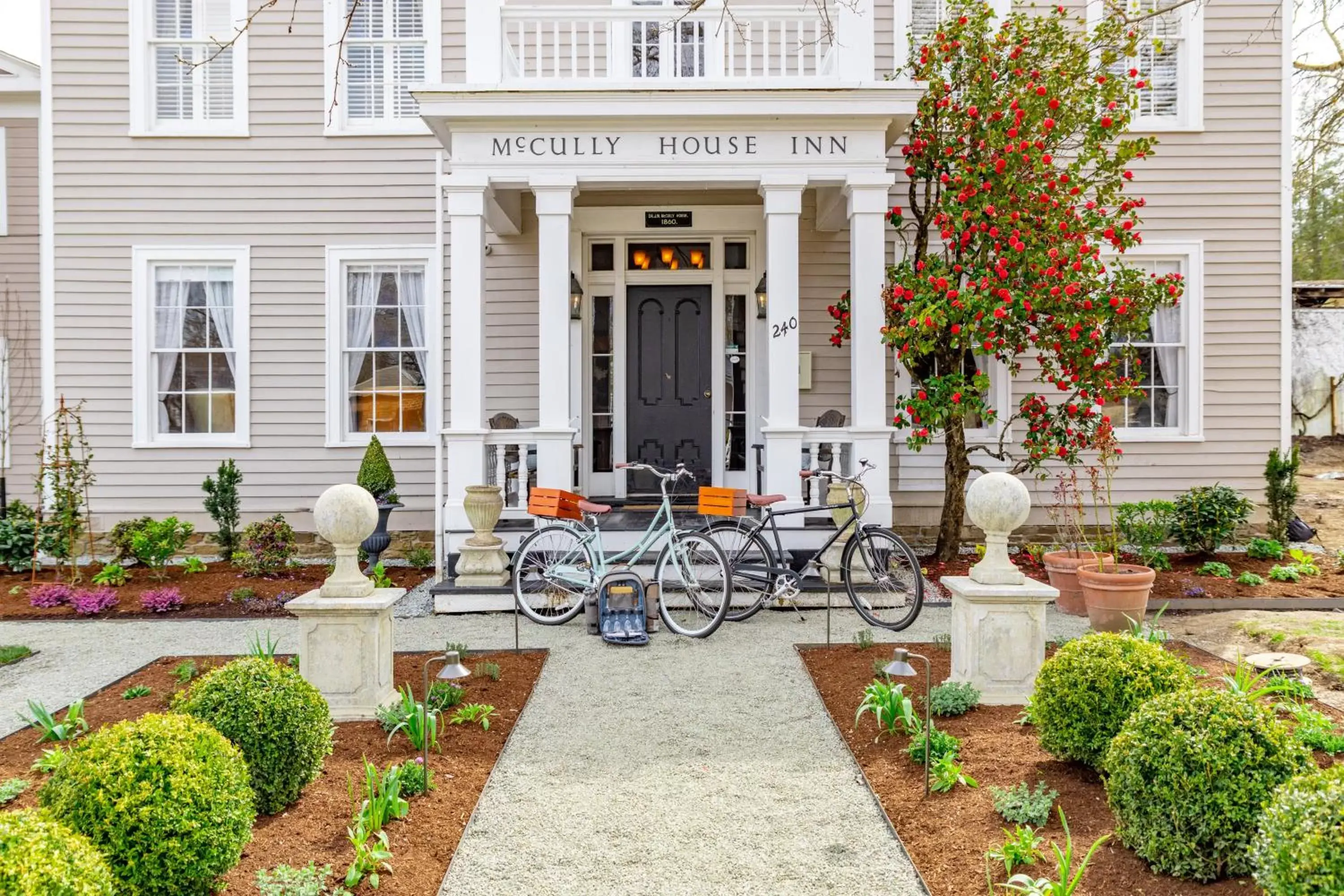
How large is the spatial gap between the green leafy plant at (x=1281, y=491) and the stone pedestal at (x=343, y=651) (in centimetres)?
867

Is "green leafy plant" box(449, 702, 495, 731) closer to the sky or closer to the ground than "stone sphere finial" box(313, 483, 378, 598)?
closer to the ground

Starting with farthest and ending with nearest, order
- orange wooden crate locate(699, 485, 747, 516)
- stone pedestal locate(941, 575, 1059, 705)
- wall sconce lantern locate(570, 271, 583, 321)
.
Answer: wall sconce lantern locate(570, 271, 583, 321) → orange wooden crate locate(699, 485, 747, 516) → stone pedestal locate(941, 575, 1059, 705)

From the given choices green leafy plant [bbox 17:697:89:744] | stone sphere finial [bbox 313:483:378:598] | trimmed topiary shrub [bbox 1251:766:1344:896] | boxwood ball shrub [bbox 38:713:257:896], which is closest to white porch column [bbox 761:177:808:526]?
stone sphere finial [bbox 313:483:378:598]

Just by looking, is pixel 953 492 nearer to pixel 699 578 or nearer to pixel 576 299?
pixel 699 578

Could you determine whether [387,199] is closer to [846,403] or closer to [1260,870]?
[846,403]

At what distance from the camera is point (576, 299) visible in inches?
363

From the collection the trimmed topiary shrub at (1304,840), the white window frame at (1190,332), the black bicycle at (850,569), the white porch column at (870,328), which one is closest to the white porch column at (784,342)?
the white porch column at (870,328)

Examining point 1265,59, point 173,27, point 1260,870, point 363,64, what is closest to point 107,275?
point 173,27

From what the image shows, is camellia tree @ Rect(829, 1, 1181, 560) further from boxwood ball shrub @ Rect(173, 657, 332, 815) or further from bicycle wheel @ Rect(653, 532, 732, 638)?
boxwood ball shrub @ Rect(173, 657, 332, 815)

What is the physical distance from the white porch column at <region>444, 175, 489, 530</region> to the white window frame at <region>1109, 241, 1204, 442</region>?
6621mm

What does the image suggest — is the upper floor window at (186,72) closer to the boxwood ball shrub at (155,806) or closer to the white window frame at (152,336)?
the white window frame at (152,336)

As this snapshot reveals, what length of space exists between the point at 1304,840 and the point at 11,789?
4381 millimetres

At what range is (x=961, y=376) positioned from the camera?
25.1 ft

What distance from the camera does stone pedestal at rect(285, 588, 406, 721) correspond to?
4.32m
